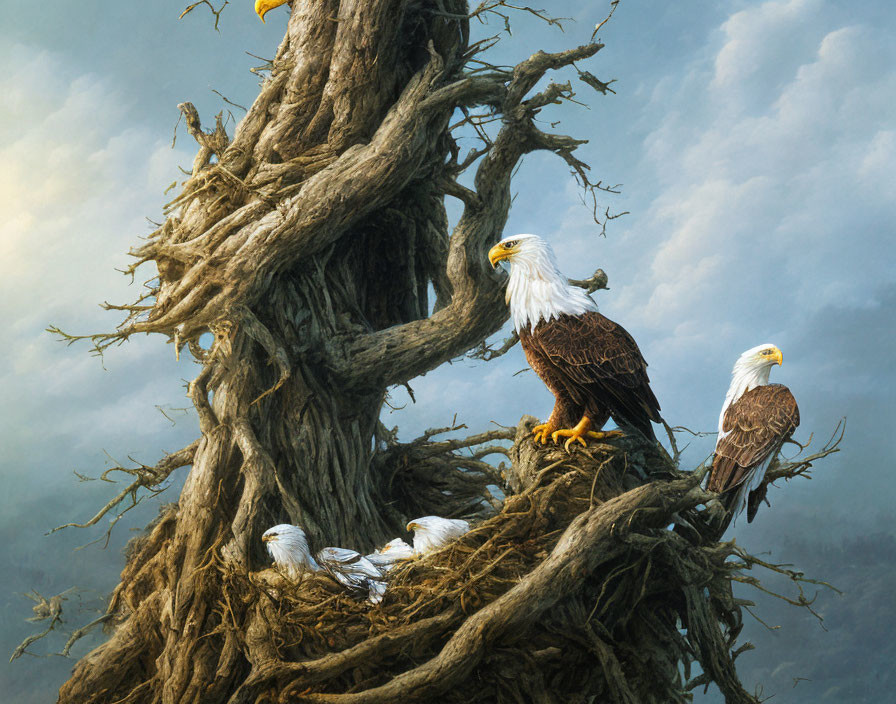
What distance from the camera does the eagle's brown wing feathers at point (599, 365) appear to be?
3.14 meters

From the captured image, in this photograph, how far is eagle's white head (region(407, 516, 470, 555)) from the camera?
339cm

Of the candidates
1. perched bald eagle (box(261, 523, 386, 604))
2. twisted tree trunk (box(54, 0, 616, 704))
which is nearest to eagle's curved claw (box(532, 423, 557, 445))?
perched bald eagle (box(261, 523, 386, 604))

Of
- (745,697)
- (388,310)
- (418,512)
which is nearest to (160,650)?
(418,512)

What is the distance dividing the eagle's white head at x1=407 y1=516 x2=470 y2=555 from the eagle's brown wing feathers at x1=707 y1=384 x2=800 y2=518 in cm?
101

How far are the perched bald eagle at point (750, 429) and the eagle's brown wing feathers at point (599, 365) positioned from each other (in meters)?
0.29

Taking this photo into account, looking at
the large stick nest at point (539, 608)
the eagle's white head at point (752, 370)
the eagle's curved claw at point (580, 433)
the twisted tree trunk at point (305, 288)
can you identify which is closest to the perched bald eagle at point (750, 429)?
the eagle's white head at point (752, 370)

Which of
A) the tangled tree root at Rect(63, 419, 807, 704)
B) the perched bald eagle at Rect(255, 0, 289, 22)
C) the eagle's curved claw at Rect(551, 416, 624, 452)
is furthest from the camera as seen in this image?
the perched bald eagle at Rect(255, 0, 289, 22)

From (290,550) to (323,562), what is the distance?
→ 156mm

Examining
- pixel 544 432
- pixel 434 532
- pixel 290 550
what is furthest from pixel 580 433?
pixel 290 550

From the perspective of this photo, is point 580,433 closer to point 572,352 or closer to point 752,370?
point 572,352

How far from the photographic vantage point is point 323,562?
11.2 feet

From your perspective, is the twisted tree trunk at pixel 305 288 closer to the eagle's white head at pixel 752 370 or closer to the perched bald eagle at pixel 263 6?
the perched bald eagle at pixel 263 6

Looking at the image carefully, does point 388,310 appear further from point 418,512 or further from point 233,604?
point 233,604

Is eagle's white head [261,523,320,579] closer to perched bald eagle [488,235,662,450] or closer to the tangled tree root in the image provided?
the tangled tree root
